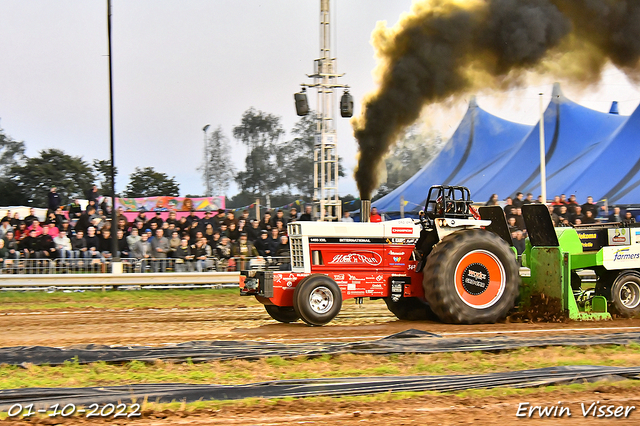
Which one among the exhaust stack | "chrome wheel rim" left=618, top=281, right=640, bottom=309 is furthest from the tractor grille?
"chrome wheel rim" left=618, top=281, right=640, bottom=309

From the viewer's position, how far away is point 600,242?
34.8 feet

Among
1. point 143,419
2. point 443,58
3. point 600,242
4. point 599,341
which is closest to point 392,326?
point 599,341

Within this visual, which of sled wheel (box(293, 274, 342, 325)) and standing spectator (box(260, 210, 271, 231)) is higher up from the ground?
standing spectator (box(260, 210, 271, 231))

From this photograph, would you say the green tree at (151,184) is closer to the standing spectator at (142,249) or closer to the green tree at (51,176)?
the green tree at (51,176)

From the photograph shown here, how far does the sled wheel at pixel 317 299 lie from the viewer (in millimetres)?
9359

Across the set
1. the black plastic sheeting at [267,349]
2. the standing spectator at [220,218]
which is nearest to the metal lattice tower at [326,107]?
the standing spectator at [220,218]

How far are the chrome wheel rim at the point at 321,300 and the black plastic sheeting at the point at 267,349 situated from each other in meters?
1.74

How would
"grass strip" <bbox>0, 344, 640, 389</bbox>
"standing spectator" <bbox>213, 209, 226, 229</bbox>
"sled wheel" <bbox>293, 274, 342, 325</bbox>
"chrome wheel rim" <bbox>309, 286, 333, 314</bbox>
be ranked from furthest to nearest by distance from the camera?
"standing spectator" <bbox>213, 209, 226, 229</bbox>
"chrome wheel rim" <bbox>309, 286, 333, 314</bbox>
"sled wheel" <bbox>293, 274, 342, 325</bbox>
"grass strip" <bbox>0, 344, 640, 389</bbox>

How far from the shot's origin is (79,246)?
1666cm

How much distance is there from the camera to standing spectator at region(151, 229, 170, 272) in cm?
1656

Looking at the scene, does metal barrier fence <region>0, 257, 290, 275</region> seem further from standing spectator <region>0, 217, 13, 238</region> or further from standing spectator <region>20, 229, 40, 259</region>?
standing spectator <region>0, 217, 13, 238</region>

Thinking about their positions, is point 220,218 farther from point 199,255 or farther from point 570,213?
point 570,213

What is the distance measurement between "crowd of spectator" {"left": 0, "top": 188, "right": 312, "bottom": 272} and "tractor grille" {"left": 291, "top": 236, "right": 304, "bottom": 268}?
5.92 m

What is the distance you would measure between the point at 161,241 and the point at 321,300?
8141mm
